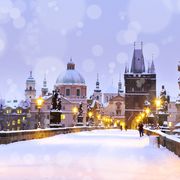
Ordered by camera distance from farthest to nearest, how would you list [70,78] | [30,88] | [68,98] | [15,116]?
[30,88] < [15,116] < [70,78] < [68,98]

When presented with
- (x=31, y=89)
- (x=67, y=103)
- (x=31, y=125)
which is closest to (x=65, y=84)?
(x=67, y=103)

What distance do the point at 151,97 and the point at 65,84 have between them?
88.7 ft

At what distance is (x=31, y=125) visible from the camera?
132 metres

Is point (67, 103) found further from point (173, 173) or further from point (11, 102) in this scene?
point (173, 173)

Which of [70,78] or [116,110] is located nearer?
[70,78]

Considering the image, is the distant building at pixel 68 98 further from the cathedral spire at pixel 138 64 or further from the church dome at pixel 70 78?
the cathedral spire at pixel 138 64

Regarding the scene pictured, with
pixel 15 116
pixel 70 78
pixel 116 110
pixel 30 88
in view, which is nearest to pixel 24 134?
pixel 70 78

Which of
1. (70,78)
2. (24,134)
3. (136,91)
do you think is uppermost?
(70,78)

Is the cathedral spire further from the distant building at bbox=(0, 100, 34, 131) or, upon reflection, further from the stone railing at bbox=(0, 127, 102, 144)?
the stone railing at bbox=(0, 127, 102, 144)

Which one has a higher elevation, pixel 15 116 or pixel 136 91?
pixel 136 91

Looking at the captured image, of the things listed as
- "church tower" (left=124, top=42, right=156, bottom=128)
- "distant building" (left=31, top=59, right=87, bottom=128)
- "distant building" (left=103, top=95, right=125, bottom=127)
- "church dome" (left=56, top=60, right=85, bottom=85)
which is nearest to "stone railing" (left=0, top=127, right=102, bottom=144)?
"distant building" (left=31, top=59, right=87, bottom=128)

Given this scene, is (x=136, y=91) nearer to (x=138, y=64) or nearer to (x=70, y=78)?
(x=138, y=64)

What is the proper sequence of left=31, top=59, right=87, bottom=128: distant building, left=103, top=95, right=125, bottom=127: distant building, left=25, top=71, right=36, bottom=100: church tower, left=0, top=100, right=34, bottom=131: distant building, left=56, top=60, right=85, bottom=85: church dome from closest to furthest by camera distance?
1. left=31, top=59, right=87, bottom=128: distant building
2. left=56, top=60, right=85, bottom=85: church dome
3. left=0, top=100, right=34, bottom=131: distant building
4. left=25, top=71, right=36, bottom=100: church tower
5. left=103, top=95, right=125, bottom=127: distant building

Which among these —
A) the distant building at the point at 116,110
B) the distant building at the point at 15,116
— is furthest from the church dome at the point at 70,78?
the distant building at the point at 116,110
